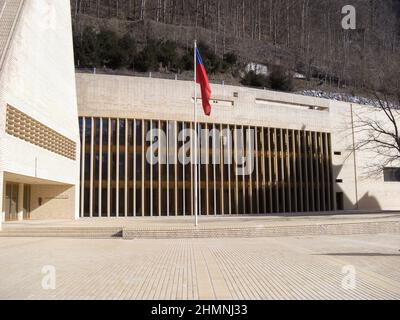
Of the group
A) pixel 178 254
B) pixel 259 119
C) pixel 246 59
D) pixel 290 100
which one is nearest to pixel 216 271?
pixel 178 254

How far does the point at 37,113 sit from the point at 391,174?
35.4 m

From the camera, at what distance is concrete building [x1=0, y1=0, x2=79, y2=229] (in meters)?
17.8

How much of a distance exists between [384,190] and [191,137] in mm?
21894

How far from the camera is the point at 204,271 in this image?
8555 mm

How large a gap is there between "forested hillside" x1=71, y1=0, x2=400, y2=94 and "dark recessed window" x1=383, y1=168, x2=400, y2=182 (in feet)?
42.5

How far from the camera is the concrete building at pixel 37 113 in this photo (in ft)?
58.5

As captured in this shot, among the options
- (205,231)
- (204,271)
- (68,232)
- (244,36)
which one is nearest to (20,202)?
(68,232)

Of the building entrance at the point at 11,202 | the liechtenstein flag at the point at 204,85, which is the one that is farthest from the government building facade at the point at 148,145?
the liechtenstein flag at the point at 204,85

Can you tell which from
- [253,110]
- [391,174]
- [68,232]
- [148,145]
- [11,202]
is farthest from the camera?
[391,174]

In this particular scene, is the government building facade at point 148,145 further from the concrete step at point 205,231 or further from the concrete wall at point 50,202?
the concrete step at point 205,231

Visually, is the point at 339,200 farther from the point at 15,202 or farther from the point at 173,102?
the point at 15,202

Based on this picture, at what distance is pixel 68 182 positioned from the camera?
84.0 feet
